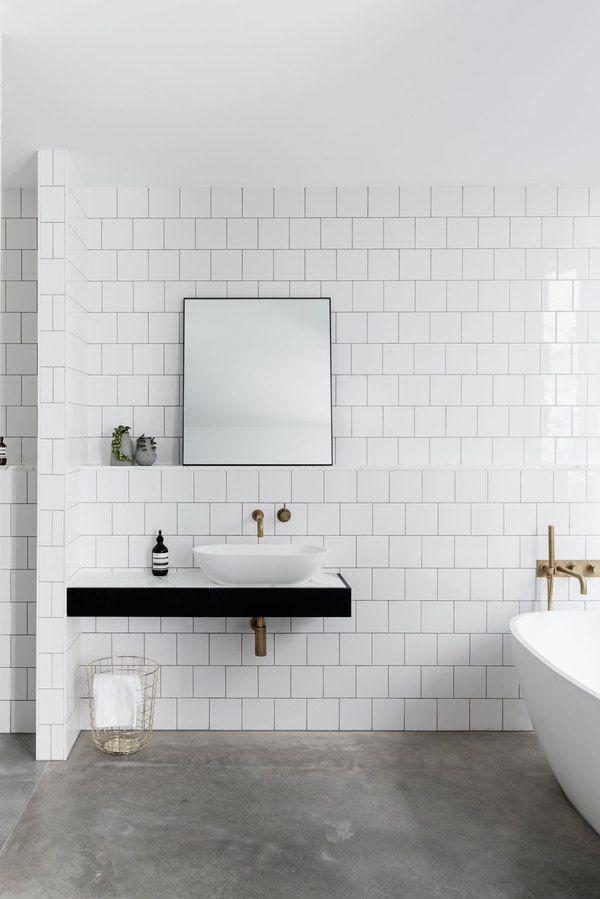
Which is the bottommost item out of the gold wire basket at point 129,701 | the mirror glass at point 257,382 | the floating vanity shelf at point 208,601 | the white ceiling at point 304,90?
the gold wire basket at point 129,701

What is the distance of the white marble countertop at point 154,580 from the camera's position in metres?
3.20

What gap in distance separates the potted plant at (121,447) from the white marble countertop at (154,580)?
0.56 metres

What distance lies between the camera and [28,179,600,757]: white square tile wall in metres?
3.60

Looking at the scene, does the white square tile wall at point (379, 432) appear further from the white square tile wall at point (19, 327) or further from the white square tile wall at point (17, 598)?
the white square tile wall at point (17, 598)

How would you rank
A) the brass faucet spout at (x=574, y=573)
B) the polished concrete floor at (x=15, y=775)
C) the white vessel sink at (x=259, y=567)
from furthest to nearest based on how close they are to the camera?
the brass faucet spout at (x=574, y=573) → the white vessel sink at (x=259, y=567) → the polished concrete floor at (x=15, y=775)

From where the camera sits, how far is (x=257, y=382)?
3.66 meters

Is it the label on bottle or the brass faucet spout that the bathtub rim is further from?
the label on bottle

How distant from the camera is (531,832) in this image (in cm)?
268

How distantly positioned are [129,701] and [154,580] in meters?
0.58

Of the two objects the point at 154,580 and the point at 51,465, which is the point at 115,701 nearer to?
the point at 154,580

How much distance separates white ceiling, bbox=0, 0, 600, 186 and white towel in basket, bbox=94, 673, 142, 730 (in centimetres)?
250

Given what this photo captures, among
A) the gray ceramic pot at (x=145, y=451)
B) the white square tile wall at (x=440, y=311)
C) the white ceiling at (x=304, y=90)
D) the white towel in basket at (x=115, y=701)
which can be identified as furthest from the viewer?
the white square tile wall at (x=440, y=311)

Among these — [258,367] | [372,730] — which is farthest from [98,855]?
[258,367]

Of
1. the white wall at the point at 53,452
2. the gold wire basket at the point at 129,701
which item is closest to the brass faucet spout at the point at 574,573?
the gold wire basket at the point at 129,701
